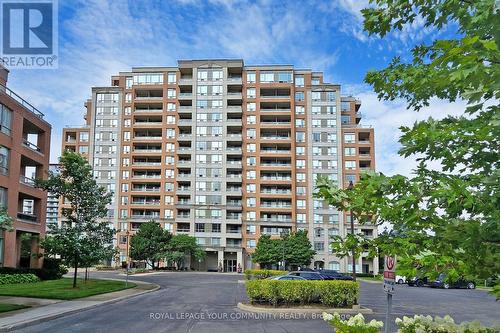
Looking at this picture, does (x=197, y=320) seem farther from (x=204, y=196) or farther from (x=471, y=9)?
(x=204, y=196)

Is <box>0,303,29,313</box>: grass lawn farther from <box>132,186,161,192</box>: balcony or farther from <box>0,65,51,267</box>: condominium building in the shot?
<box>132,186,161,192</box>: balcony

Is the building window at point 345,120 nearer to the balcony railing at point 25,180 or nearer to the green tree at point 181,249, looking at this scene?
the green tree at point 181,249

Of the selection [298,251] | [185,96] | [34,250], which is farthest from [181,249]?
[34,250]

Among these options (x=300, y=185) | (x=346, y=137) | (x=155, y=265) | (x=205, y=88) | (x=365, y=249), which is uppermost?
(x=205, y=88)

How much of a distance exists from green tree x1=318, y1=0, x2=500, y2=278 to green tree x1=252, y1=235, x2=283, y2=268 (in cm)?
7610

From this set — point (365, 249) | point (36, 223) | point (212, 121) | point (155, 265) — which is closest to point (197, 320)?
point (365, 249)

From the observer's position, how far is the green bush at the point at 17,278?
32062 mm

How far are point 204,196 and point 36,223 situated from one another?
51.0 m

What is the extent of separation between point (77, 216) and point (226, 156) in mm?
62501

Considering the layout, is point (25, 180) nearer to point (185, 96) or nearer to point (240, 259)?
point (240, 259)

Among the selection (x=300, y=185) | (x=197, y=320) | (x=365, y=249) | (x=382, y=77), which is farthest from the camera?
(x=300, y=185)

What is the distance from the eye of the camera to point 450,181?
379 centimetres

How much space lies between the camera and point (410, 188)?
4.09 meters

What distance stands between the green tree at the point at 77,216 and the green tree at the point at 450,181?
27869 millimetres
